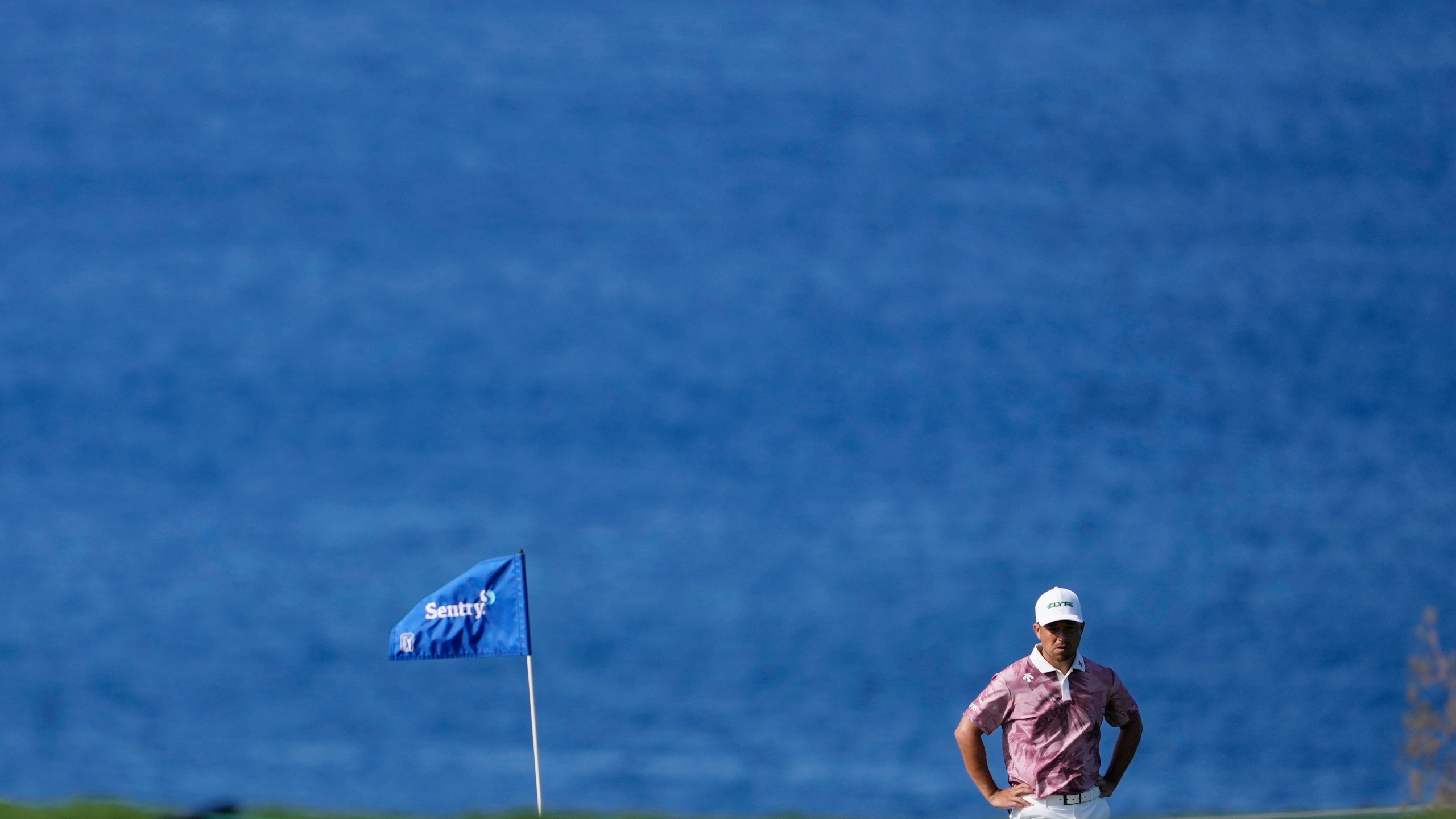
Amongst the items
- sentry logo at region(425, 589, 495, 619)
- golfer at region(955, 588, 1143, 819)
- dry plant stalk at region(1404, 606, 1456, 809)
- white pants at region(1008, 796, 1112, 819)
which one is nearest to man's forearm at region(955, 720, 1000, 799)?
golfer at region(955, 588, 1143, 819)

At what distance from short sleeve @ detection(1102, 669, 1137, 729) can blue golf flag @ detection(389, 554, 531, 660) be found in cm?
315

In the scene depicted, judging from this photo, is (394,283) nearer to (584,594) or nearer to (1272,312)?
(584,594)

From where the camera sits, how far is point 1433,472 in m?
9.50

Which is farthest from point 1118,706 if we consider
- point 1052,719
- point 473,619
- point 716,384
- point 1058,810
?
point 716,384

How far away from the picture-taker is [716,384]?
369 inches

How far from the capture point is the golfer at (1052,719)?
478cm

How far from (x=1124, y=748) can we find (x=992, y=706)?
742 mm

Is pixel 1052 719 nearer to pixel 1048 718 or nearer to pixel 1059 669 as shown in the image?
pixel 1048 718

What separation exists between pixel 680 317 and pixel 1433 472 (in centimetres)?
549

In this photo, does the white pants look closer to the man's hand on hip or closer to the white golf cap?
the man's hand on hip

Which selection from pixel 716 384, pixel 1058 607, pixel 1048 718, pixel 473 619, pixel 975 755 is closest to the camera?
pixel 1058 607

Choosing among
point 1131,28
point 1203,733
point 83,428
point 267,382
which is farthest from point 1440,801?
point 83,428

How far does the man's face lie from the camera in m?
4.73

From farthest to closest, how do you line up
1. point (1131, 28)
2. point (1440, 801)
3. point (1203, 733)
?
point (1131, 28)
point (1203, 733)
point (1440, 801)
